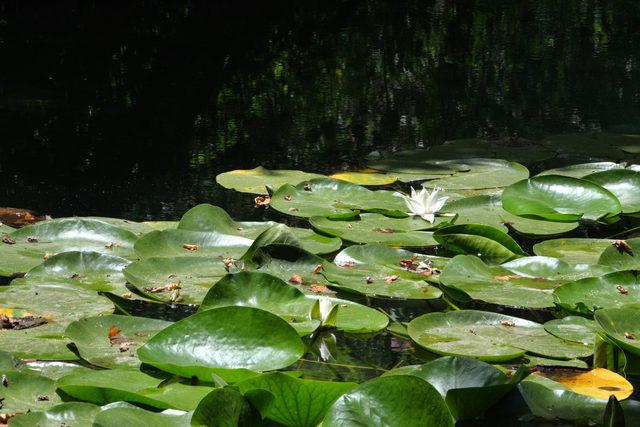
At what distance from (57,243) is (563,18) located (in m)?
6.71

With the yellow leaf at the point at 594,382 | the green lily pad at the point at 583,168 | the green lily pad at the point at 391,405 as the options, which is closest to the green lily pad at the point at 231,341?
the green lily pad at the point at 391,405

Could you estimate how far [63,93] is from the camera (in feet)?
15.1

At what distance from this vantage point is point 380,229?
2.36 metres

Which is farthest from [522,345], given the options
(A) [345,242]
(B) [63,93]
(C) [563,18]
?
(C) [563,18]

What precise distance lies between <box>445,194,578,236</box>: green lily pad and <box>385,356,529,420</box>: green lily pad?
1045 mm

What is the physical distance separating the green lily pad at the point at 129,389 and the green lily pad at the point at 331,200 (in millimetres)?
1060

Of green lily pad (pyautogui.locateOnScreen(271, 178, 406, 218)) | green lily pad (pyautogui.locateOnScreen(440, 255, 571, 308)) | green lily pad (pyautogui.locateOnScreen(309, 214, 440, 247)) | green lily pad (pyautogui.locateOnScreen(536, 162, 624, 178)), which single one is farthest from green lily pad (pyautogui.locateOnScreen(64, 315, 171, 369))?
green lily pad (pyautogui.locateOnScreen(536, 162, 624, 178))

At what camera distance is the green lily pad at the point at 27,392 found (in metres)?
1.32

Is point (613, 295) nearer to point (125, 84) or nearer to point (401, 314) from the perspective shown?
point (401, 314)

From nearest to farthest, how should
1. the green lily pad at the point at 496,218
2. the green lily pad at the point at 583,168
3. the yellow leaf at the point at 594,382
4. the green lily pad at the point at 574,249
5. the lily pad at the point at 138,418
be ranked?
the lily pad at the point at 138,418 → the yellow leaf at the point at 594,382 → the green lily pad at the point at 574,249 → the green lily pad at the point at 496,218 → the green lily pad at the point at 583,168

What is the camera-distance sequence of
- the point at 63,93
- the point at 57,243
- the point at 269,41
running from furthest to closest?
the point at 269,41
the point at 63,93
the point at 57,243

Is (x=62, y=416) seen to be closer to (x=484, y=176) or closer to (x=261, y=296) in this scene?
(x=261, y=296)

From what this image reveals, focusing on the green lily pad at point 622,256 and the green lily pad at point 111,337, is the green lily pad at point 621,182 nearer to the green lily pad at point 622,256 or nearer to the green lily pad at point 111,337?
the green lily pad at point 622,256

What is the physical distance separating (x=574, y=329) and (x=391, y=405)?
0.60m
